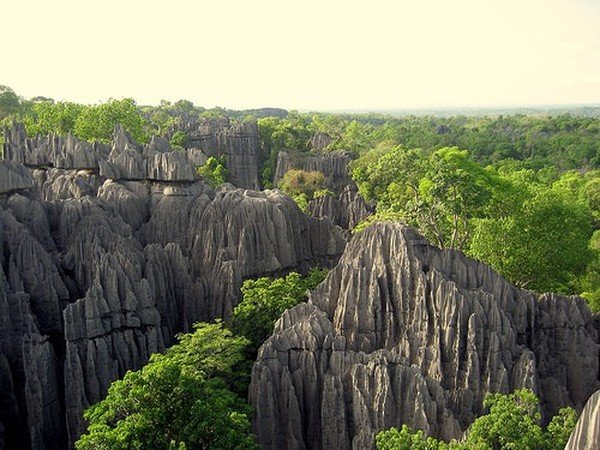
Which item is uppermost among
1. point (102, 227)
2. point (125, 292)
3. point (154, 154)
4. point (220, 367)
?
point (154, 154)

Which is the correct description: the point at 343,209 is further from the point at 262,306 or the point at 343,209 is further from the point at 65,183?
the point at 262,306

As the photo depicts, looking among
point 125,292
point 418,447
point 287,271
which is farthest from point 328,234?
point 418,447

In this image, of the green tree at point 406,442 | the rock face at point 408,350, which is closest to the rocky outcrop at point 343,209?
the rock face at point 408,350

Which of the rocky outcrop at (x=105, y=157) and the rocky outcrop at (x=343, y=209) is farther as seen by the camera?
the rocky outcrop at (x=343, y=209)

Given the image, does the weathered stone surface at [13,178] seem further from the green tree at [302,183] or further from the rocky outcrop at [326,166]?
the rocky outcrop at [326,166]

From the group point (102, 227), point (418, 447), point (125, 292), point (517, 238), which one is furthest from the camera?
point (517, 238)

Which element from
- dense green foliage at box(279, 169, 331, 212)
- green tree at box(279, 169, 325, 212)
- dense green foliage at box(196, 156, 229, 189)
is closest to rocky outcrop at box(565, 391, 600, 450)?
dense green foliage at box(196, 156, 229, 189)

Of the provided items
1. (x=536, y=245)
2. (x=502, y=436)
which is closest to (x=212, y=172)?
(x=536, y=245)

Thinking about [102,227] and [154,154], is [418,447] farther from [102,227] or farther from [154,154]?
[154,154]
